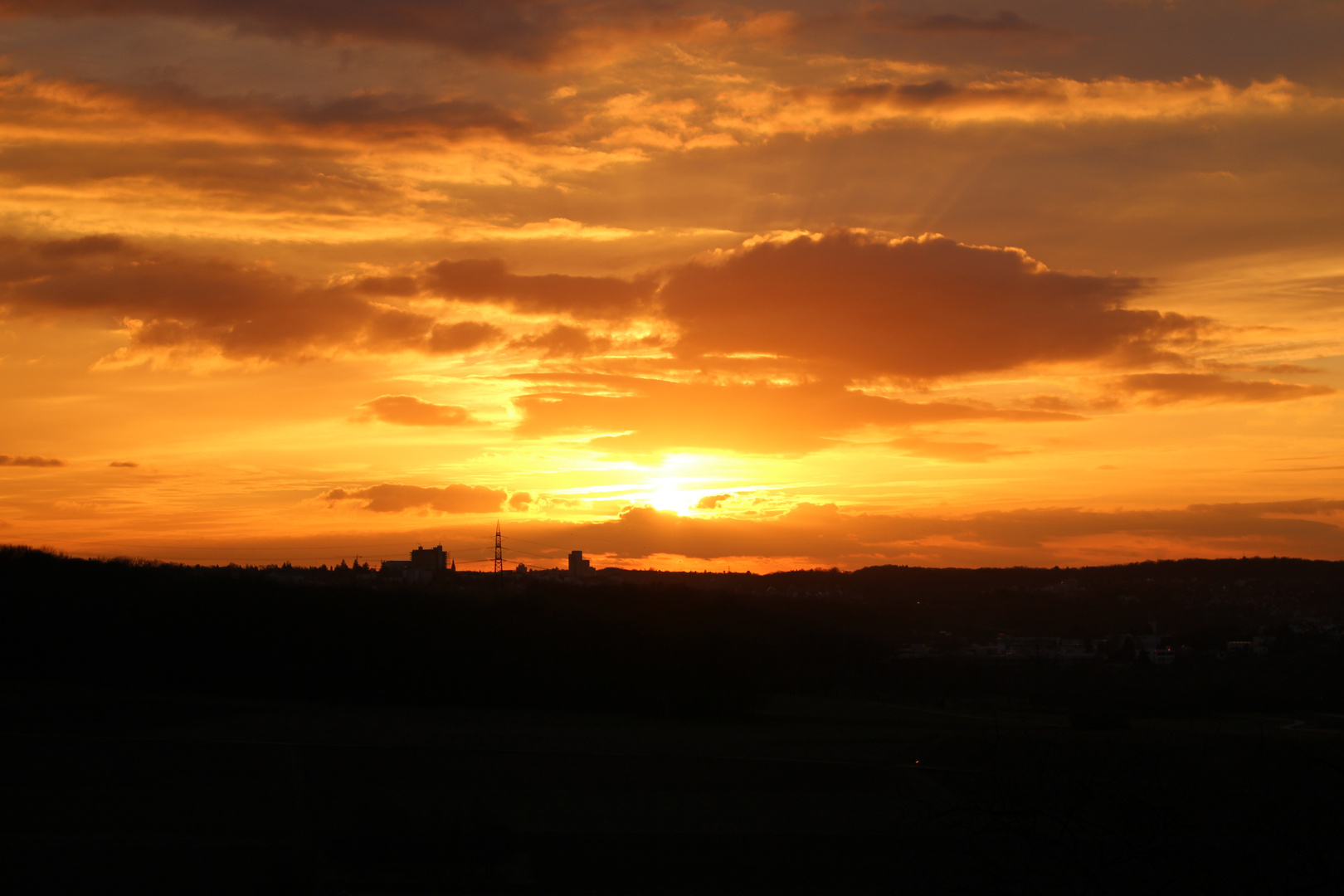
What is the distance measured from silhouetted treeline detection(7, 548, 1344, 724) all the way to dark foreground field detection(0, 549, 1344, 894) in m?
0.22

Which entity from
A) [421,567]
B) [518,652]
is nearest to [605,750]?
[518,652]

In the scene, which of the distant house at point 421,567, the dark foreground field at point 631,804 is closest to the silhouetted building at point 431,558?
the distant house at point 421,567

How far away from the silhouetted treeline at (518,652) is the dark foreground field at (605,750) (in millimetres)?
216

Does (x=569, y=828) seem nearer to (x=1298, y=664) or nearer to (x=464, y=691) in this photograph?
(x=464, y=691)

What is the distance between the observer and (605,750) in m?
42.9

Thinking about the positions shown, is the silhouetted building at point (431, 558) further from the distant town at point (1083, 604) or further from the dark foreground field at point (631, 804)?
the dark foreground field at point (631, 804)

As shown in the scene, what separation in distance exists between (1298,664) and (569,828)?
7522 cm

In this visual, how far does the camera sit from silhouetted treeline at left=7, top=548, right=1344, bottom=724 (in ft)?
193

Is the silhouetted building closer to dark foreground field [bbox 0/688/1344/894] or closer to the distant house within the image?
the distant house

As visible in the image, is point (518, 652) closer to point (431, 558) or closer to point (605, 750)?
point (605, 750)

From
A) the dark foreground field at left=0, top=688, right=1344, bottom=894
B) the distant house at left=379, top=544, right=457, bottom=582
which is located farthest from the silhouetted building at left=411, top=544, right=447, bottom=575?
the dark foreground field at left=0, top=688, right=1344, bottom=894

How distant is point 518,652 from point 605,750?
752 inches

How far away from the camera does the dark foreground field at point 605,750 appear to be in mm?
5602

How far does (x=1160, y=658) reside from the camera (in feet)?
314
